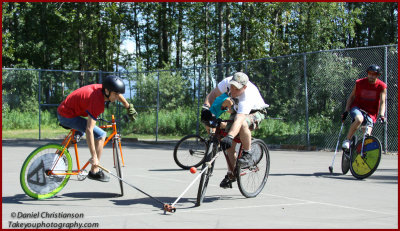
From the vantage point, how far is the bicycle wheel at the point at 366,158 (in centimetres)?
891

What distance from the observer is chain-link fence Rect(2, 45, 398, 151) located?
49.1 feet

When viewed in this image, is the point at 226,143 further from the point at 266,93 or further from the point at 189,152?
the point at 266,93

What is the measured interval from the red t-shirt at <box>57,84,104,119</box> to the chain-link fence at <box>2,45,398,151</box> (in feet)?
30.7

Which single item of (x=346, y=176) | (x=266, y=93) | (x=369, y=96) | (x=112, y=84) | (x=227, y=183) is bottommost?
(x=346, y=176)

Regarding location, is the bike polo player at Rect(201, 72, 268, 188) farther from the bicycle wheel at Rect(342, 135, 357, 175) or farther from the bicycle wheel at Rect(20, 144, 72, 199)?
the bicycle wheel at Rect(342, 135, 357, 175)

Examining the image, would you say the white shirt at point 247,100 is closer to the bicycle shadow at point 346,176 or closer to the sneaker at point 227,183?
the sneaker at point 227,183

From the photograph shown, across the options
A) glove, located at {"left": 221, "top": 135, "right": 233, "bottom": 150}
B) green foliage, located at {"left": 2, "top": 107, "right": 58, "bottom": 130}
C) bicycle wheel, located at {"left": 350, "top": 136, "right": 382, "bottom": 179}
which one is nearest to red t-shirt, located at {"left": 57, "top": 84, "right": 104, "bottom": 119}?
glove, located at {"left": 221, "top": 135, "right": 233, "bottom": 150}

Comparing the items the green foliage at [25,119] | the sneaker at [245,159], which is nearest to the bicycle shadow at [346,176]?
the sneaker at [245,159]

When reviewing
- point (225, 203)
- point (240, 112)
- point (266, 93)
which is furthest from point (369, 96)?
point (266, 93)

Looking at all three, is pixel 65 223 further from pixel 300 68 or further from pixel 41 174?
pixel 300 68

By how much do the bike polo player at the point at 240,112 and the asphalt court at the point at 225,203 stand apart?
573mm

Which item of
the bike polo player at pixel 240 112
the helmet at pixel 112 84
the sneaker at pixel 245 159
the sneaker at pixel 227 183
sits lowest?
the sneaker at pixel 227 183

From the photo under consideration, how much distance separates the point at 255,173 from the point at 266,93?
10636 mm

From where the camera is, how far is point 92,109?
6.58m
